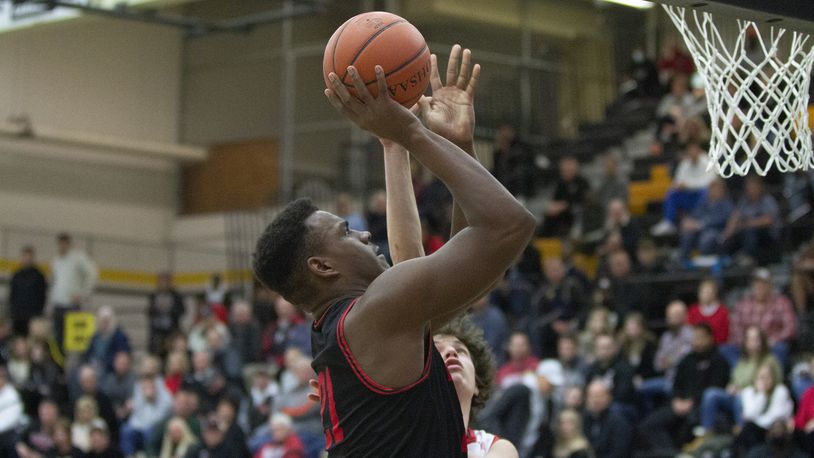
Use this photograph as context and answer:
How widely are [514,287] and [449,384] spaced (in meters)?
9.90

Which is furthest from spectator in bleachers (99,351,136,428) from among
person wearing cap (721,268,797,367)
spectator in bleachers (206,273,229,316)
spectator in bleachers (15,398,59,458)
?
person wearing cap (721,268,797,367)

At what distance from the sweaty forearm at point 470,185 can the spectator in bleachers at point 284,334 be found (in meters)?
10.5

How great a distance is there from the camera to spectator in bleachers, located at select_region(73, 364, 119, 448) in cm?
1353

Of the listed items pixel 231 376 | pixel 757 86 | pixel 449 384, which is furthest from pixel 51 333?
pixel 449 384

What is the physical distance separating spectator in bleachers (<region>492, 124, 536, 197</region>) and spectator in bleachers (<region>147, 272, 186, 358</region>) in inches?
162

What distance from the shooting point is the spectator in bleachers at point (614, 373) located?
10891 millimetres

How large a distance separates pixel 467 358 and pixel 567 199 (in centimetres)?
1110

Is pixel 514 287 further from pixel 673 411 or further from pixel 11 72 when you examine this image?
pixel 11 72

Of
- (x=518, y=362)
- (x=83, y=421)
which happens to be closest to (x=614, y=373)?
(x=518, y=362)

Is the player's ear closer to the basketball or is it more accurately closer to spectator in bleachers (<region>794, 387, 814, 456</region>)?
the basketball

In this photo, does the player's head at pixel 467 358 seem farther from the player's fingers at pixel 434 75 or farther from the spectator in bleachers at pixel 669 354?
the spectator in bleachers at pixel 669 354

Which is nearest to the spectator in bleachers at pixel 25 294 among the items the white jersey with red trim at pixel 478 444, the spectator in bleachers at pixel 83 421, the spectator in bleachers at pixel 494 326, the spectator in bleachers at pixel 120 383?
the spectator in bleachers at pixel 120 383

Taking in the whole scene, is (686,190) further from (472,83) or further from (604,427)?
(472,83)

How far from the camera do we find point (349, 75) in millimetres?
3301
